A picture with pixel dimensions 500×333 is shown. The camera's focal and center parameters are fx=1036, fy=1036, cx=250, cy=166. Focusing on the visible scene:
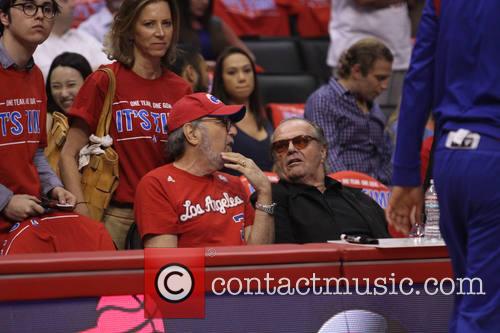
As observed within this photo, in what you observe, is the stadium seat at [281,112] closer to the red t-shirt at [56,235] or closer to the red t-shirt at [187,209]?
the red t-shirt at [187,209]

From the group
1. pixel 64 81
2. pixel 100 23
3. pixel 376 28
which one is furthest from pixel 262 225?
pixel 376 28

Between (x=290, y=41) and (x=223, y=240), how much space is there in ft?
16.7

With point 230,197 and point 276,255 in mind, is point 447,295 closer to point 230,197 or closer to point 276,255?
point 276,255

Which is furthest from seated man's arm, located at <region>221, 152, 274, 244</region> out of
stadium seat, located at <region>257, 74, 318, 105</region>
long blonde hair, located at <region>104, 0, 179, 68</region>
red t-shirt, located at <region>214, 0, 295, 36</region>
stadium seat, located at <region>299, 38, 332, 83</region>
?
red t-shirt, located at <region>214, 0, 295, 36</region>

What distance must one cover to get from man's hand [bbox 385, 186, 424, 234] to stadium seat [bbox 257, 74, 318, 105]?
5299 mm

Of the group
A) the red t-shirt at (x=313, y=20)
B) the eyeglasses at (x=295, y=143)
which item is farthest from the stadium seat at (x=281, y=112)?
the red t-shirt at (x=313, y=20)

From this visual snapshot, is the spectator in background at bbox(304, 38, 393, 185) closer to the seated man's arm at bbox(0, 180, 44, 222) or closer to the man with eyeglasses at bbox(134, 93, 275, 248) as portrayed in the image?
the man with eyeglasses at bbox(134, 93, 275, 248)

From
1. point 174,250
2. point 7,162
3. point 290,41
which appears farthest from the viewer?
point 290,41

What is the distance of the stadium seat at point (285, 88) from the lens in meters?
8.65

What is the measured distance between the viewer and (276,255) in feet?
12.7

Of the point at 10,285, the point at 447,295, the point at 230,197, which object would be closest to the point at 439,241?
the point at 447,295

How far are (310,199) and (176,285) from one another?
1812 mm

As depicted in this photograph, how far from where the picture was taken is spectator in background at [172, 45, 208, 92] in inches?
261

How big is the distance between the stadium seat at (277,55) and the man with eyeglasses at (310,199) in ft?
12.1
